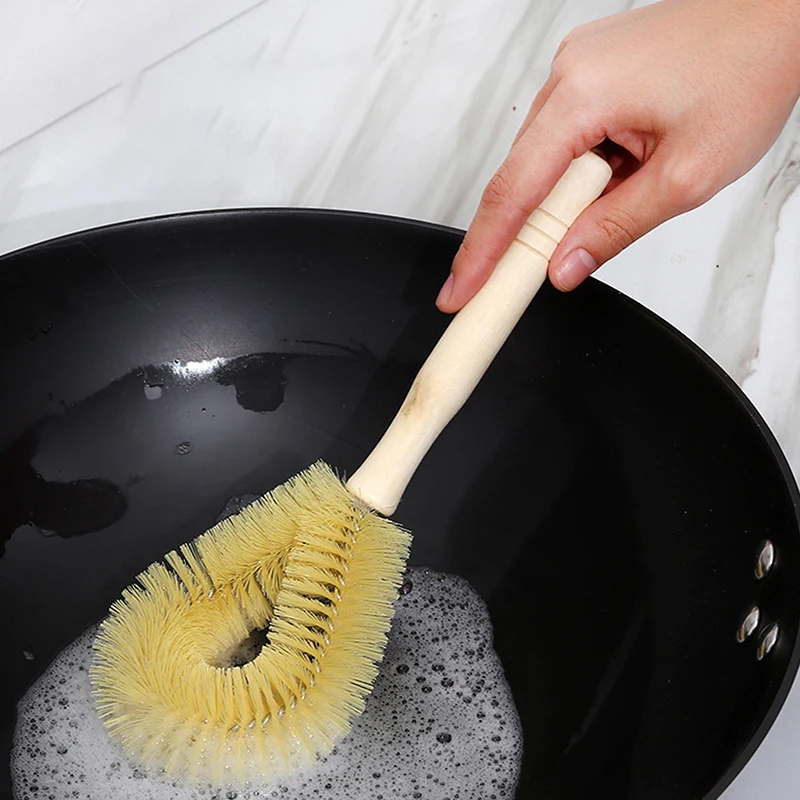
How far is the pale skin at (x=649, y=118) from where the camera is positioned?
468 mm

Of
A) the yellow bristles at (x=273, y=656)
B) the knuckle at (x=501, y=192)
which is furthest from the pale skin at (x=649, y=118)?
the yellow bristles at (x=273, y=656)

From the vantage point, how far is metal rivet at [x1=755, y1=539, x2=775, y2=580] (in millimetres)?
456

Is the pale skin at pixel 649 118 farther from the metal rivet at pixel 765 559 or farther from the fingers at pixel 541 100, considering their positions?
the metal rivet at pixel 765 559

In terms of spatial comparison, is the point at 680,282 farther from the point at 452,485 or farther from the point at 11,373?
the point at 11,373

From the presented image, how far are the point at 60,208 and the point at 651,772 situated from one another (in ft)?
1.75

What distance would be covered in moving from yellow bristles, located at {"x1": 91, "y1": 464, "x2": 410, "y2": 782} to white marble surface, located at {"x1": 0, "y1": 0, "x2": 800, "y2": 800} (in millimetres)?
291

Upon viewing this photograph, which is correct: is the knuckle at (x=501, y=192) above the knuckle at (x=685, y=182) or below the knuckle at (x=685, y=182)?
below

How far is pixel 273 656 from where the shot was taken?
19.4 inches

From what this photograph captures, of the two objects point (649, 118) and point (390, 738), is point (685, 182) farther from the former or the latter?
point (390, 738)

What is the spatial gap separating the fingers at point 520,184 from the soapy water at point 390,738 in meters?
0.20

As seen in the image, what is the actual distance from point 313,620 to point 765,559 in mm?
212

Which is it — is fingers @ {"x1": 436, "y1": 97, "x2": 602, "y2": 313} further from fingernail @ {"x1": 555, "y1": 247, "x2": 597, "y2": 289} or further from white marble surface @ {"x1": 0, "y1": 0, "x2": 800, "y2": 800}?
white marble surface @ {"x1": 0, "y1": 0, "x2": 800, "y2": 800}

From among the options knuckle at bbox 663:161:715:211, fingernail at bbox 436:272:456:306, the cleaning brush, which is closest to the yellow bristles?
the cleaning brush


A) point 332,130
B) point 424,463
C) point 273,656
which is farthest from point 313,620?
point 332,130
